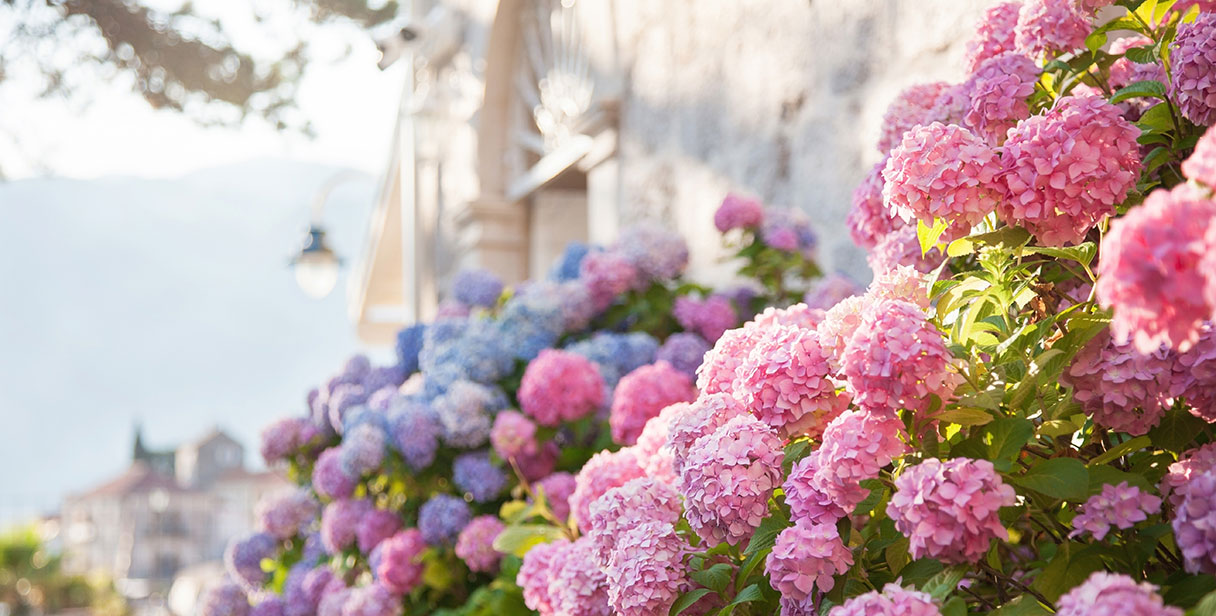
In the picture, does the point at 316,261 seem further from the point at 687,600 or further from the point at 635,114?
the point at 687,600

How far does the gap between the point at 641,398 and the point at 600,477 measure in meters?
0.44

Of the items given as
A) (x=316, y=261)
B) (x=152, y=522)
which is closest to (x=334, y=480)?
(x=316, y=261)

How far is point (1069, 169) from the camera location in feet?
2.74

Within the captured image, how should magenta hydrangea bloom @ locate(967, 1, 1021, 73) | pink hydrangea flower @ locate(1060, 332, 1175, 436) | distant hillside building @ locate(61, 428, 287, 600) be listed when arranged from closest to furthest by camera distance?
1. pink hydrangea flower @ locate(1060, 332, 1175, 436)
2. magenta hydrangea bloom @ locate(967, 1, 1021, 73)
3. distant hillside building @ locate(61, 428, 287, 600)

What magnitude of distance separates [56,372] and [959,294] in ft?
377

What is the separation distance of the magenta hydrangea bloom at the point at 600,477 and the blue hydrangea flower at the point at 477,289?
5.60ft

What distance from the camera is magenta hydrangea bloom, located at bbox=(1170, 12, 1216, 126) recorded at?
91cm

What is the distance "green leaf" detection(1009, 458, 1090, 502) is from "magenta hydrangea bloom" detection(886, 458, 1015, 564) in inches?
2.4

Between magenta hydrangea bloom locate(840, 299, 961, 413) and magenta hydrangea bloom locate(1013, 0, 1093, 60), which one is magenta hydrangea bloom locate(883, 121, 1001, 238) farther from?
magenta hydrangea bloom locate(1013, 0, 1093, 60)

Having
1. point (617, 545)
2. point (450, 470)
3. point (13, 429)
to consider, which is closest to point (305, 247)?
point (450, 470)

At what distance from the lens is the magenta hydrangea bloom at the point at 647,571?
95cm

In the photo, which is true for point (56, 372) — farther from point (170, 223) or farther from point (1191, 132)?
point (1191, 132)

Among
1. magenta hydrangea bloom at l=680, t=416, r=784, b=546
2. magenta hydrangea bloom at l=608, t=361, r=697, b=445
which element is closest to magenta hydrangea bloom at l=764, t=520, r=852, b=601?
magenta hydrangea bloom at l=680, t=416, r=784, b=546

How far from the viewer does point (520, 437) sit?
2025 millimetres
